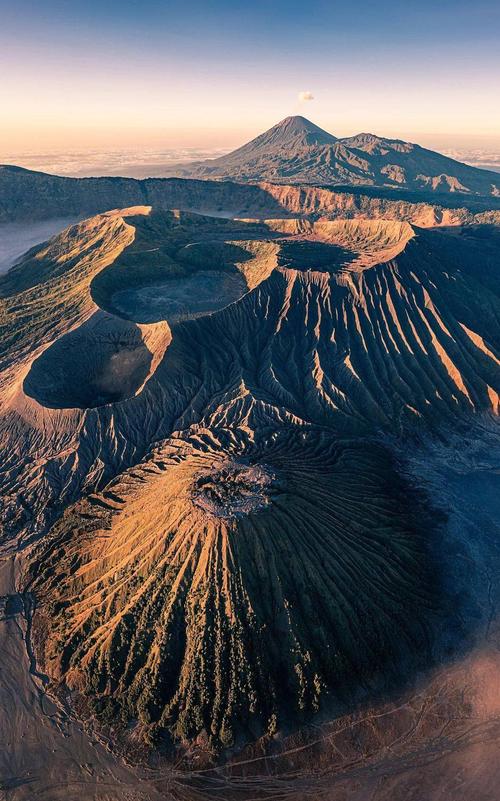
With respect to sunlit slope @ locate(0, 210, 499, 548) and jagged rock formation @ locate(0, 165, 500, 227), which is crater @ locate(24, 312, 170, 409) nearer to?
sunlit slope @ locate(0, 210, 499, 548)

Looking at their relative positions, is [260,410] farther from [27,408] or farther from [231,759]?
[231,759]

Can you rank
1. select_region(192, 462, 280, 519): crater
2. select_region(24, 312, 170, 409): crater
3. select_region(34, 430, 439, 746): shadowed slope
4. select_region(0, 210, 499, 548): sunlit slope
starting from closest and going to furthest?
select_region(34, 430, 439, 746): shadowed slope
select_region(192, 462, 280, 519): crater
select_region(0, 210, 499, 548): sunlit slope
select_region(24, 312, 170, 409): crater

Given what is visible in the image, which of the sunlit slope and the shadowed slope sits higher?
the sunlit slope

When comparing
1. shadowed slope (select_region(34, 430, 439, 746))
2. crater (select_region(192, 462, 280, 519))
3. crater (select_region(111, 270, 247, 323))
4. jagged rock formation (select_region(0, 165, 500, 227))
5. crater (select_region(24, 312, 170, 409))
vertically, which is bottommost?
shadowed slope (select_region(34, 430, 439, 746))

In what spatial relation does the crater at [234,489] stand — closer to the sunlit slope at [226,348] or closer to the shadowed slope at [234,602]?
the shadowed slope at [234,602]

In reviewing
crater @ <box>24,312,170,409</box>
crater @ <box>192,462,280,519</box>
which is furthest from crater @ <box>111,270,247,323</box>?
crater @ <box>192,462,280,519</box>

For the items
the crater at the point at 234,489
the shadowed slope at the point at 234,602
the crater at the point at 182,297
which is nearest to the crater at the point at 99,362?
the crater at the point at 182,297
